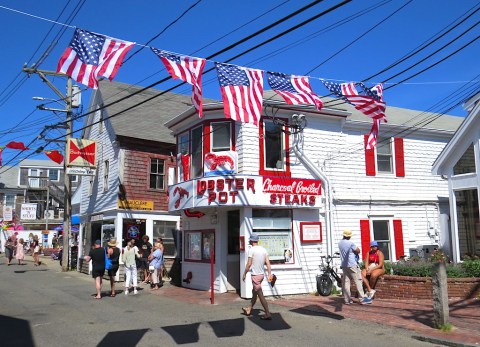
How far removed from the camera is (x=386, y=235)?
16250 millimetres

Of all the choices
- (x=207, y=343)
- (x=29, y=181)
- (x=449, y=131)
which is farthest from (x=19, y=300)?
(x=29, y=181)

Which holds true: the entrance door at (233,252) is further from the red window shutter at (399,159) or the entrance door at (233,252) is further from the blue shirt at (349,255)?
the red window shutter at (399,159)

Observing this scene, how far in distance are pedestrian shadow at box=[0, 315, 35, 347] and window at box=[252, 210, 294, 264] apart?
265 inches

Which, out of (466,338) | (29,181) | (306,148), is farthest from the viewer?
(29,181)

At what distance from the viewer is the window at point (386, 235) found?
15836 millimetres

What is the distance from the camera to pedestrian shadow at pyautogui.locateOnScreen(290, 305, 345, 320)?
32.6 feet

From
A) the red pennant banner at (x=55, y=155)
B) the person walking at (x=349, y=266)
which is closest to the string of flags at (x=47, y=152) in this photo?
the red pennant banner at (x=55, y=155)

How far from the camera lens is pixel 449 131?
18.1 metres

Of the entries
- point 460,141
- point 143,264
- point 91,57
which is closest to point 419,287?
point 460,141

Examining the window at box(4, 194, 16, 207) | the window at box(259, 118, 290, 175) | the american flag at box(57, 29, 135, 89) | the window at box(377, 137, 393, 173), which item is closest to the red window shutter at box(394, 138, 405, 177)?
the window at box(377, 137, 393, 173)

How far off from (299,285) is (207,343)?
6.97 metres

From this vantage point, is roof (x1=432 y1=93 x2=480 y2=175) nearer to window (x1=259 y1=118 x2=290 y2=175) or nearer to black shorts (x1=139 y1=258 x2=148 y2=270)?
window (x1=259 y1=118 x2=290 y2=175)

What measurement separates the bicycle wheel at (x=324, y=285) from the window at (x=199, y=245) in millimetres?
3433

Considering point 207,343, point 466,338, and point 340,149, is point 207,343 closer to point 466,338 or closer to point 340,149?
point 466,338
